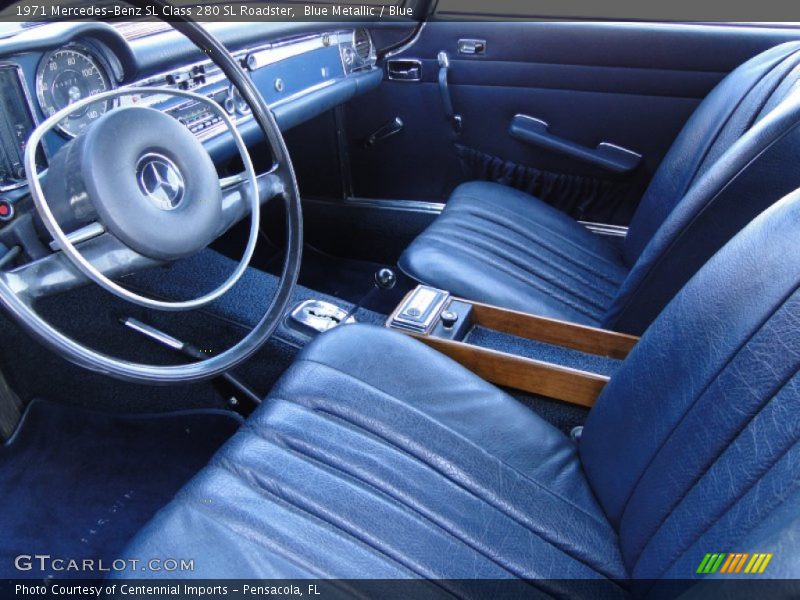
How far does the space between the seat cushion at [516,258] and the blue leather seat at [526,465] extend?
1.19 ft

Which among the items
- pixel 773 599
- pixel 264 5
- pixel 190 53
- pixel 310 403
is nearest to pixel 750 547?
pixel 773 599

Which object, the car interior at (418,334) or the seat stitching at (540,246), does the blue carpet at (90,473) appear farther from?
the seat stitching at (540,246)

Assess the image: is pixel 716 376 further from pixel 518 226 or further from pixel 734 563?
pixel 518 226

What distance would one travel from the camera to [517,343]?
3.91 ft

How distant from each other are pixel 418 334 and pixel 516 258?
424 mm

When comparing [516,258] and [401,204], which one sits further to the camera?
[401,204]

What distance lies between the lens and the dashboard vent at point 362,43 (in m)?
1.98

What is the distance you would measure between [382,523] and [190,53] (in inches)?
39.6

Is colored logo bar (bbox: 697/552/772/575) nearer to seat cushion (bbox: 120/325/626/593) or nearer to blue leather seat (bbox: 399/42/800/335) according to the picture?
seat cushion (bbox: 120/325/626/593)

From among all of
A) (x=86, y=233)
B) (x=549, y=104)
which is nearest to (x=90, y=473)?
(x=86, y=233)

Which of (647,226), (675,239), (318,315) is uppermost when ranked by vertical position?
(675,239)

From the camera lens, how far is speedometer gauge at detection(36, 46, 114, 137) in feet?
3.42

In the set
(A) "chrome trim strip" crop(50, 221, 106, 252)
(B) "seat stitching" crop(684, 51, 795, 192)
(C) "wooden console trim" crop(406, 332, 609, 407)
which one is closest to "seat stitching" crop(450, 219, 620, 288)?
(B) "seat stitching" crop(684, 51, 795, 192)

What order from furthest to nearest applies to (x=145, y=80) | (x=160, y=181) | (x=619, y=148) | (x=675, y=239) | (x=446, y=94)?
1. (x=446, y=94)
2. (x=619, y=148)
3. (x=145, y=80)
4. (x=675, y=239)
5. (x=160, y=181)
